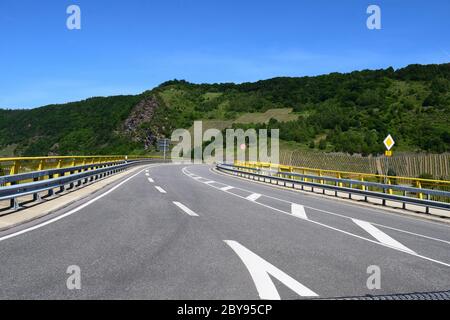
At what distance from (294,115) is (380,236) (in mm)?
100201

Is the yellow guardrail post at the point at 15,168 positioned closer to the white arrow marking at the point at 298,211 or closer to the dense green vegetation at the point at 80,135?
the white arrow marking at the point at 298,211

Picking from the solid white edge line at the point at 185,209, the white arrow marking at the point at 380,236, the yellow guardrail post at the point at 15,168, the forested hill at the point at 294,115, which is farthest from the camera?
the forested hill at the point at 294,115

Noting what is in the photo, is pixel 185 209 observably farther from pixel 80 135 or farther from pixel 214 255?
pixel 80 135

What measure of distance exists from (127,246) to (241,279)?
99.5 inches

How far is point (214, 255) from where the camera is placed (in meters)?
6.71

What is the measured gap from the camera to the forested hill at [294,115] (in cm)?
7131

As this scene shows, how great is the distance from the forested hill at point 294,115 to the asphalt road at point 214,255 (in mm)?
52660

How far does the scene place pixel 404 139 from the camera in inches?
2586

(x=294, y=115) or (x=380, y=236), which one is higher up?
(x=294, y=115)

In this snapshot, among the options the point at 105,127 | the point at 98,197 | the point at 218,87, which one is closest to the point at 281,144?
the point at 98,197

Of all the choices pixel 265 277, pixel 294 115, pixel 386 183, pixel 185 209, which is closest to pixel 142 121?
pixel 294 115

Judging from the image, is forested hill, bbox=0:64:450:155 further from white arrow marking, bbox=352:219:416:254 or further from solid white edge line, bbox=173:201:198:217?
white arrow marking, bbox=352:219:416:254

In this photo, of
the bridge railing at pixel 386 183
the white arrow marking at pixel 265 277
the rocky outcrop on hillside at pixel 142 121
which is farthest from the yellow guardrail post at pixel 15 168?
the rocky outcrop on hillside at pixel 142 121
